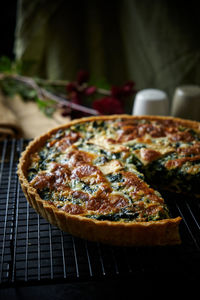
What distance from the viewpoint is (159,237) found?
7.75 feet

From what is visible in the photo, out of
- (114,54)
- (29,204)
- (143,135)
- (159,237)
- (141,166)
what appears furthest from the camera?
(114,54)

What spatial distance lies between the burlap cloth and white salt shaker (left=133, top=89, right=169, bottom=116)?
997 millimetres

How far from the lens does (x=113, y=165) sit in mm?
2994

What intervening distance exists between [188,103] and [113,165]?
1567 mm

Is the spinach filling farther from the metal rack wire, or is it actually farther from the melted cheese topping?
the metal rack wire

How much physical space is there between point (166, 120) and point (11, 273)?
7.50ft

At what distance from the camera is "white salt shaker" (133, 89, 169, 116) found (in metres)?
4.10

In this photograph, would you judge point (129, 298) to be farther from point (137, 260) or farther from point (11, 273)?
point (11, 273)

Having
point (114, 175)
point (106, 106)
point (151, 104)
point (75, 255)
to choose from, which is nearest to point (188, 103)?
point (151, 104)

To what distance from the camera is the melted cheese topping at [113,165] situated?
8.38 feet

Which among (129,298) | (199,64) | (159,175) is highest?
(199,64)

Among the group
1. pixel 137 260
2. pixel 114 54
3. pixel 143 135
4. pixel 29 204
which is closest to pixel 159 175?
pixel 143 135

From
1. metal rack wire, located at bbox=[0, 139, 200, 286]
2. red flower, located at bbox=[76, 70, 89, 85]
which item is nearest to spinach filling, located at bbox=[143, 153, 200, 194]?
metal rack wire, located at bbox=[0, 139, 200, 286]

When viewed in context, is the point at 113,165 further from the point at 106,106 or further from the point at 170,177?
the point at 106,106
